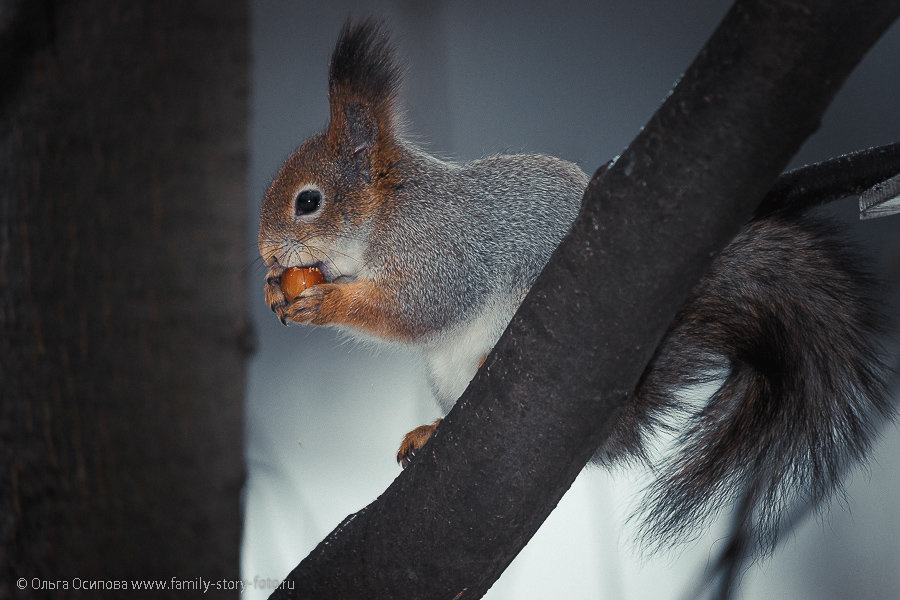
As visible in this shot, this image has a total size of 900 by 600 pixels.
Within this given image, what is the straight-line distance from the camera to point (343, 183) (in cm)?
150

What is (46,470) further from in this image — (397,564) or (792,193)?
(792,193)

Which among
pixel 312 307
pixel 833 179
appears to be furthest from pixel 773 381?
pixel 312 307

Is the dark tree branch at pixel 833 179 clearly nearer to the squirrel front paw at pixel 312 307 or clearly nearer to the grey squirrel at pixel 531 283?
the grey squirrel at pixel 531 283

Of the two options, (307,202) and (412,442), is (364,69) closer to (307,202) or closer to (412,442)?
(307,202)

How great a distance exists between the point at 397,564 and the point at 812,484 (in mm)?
642

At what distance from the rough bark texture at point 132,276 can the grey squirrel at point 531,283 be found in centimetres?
76

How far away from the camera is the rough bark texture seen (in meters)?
0.55

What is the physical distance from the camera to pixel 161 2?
0.58 meters

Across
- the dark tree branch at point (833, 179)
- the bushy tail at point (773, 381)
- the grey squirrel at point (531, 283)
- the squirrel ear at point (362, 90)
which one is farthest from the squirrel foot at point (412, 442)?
the dark tree branch at point (833, 179)

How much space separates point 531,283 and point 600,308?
65cm

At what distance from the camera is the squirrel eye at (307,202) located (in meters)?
1.50

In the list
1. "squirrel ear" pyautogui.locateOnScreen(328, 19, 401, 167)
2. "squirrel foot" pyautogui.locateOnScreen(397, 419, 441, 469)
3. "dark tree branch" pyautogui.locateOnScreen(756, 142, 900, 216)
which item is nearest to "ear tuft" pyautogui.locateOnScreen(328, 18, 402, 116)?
"squirrel ear" pyautogui.locateOnScreen(328, 19, 401, 167)

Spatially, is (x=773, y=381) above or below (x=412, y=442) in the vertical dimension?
above

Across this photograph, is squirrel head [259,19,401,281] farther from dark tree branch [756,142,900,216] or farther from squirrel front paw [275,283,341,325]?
dark tree branch [756,142,900,216]
